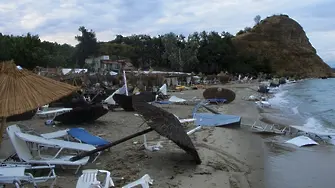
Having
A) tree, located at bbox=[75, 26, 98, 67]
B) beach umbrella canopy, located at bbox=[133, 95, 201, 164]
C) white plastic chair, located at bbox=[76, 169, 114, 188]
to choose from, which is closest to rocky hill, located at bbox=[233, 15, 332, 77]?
tree, located at bbox=[75, 26, 98, 67]

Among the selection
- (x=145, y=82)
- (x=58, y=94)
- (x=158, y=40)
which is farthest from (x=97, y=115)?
(x=158, y=40)

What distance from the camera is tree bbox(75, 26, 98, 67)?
2734 inches

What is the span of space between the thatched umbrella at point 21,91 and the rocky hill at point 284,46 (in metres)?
102

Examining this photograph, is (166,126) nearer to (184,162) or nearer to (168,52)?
(184,162)

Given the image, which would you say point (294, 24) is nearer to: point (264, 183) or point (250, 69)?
point (250, 69)

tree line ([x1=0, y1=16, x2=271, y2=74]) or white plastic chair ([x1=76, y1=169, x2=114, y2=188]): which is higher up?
tree line ([x1=0, y1=16, x2=271, y2=74])

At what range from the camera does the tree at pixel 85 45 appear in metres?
69.4

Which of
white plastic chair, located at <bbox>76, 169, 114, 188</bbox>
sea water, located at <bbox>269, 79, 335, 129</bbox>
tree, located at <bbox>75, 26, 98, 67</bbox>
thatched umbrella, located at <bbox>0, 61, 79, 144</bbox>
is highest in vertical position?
tree, located at <bbox>75, 26, 98, 67</bbox>

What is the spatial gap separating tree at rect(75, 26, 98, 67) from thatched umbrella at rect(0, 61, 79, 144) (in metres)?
64.9

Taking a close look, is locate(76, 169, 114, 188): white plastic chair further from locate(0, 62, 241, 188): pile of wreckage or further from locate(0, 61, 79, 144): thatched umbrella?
locate(0, 61, 79, 144): thatched umbrella

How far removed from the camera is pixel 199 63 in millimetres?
74438

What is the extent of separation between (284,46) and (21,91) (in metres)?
126

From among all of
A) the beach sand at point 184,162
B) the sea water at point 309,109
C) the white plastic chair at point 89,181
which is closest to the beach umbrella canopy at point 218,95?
the sea water at point 309,109

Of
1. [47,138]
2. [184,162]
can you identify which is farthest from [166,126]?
[47,138]
